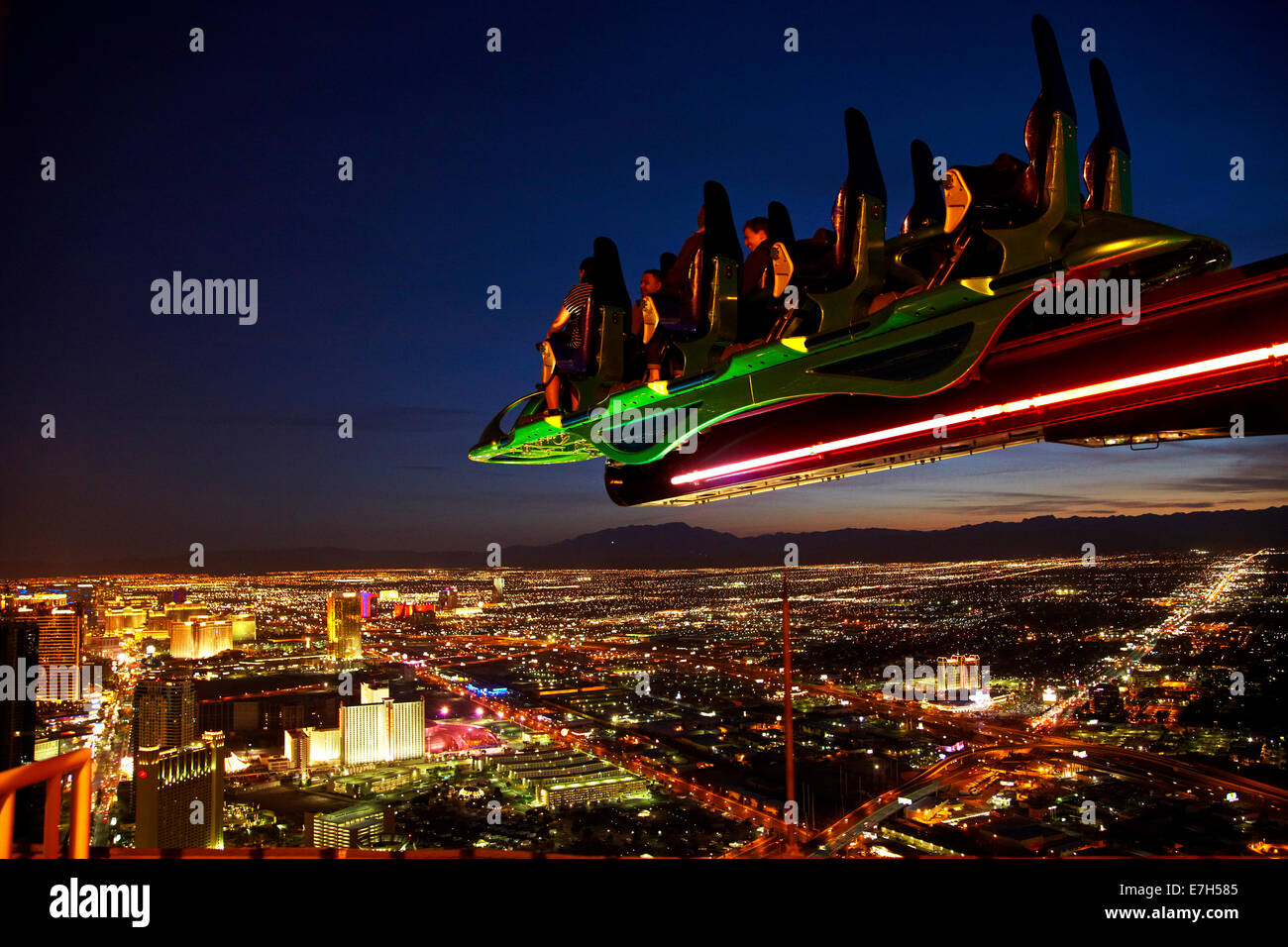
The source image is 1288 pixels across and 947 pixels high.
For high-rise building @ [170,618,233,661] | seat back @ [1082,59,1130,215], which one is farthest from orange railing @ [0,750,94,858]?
high-rise building @ [170,618,233,661]

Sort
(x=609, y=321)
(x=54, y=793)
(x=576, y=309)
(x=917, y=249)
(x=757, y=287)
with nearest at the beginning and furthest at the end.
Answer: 1. (x=917, y=249)
2. (x=54, y=793)
3. (x=757, y=287)
4. (x=609, y=321)
5. (x=576, y=309)

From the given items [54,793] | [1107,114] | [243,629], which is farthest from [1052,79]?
[243,629]

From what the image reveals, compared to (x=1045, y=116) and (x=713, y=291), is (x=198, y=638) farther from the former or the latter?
(x=1045, y=116)

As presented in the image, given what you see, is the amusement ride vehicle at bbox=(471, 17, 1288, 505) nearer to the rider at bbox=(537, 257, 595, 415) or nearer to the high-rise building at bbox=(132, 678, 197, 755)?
the rider at bbox=(537, 257, 595, 415)

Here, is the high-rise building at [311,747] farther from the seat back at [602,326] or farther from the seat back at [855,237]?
the seat back at [855,237]
